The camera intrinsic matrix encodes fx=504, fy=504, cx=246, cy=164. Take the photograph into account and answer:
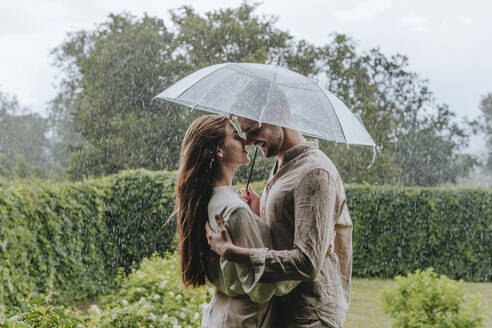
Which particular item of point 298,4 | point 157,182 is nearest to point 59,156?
A: point 298,4

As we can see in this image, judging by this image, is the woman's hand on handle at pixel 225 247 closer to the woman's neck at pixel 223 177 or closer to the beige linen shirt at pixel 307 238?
the beige linen shirt at pixel 307 238

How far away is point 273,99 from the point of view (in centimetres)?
231

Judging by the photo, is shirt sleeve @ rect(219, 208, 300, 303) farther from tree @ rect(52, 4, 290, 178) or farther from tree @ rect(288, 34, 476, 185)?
tree @ rect(52, 4, 290, 178)

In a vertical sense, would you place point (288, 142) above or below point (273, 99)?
below

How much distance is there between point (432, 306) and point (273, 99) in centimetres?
415

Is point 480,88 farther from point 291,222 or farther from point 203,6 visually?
point 291,222

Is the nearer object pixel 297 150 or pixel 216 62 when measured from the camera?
pixel 297 150

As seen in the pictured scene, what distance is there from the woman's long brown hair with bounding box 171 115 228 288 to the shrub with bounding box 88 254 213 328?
145 cm

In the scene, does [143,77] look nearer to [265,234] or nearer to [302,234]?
[265,234]

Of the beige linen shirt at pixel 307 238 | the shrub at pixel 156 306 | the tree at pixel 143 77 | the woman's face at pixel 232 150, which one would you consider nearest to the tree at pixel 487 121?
the tree at pixel 143 77

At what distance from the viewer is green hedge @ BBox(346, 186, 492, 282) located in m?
12.2

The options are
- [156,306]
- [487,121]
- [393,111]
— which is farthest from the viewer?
[487,121]

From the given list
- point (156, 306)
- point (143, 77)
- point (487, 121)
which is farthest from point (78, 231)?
Result: point (487, 121)

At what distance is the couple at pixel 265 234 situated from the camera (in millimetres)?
1952
